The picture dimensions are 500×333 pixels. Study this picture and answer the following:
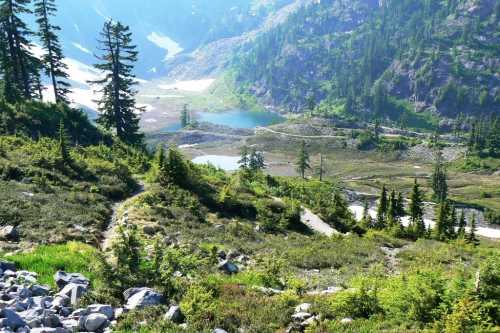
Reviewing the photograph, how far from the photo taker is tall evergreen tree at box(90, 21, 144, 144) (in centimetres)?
5394

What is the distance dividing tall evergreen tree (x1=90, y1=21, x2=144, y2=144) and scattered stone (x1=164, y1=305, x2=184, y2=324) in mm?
45800

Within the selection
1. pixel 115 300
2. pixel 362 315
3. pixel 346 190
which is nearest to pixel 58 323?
pixel 115 300

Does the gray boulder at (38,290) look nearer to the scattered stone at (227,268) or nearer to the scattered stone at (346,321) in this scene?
the scattered stone at (227,268)

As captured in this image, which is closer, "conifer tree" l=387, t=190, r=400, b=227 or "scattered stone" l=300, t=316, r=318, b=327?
"scattered stone" l=300, t=316, r=318, b=327

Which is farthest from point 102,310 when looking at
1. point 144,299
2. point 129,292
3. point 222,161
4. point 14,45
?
point 222,161

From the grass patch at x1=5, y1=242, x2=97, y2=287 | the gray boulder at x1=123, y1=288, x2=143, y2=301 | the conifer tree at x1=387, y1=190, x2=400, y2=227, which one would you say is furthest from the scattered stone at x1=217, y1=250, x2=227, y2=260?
the conifer tree at x1=387, y1=190, x2=400, y2=227

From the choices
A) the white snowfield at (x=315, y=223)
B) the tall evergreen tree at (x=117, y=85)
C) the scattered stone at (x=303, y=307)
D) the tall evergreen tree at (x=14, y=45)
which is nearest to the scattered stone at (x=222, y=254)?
the scattered stone at (x=303, y=307)

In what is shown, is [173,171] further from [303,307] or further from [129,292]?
[303,307]

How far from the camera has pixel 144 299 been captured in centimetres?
1240

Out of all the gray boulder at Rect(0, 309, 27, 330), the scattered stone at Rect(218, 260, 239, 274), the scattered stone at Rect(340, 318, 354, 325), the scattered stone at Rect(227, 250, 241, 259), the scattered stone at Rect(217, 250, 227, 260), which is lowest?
the scattered stone at Rect(227, 250, 241, 259)

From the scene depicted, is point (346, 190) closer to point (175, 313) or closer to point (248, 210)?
point (248, 210)

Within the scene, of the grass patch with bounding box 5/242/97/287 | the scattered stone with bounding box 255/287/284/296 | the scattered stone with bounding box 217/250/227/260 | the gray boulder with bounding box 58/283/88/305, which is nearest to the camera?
the gray boulder with bounding box 58/283/88/305

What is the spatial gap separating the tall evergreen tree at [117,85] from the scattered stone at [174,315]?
45800mm

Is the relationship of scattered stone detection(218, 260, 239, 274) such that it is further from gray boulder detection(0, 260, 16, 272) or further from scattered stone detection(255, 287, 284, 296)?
gray boulder detection(0, 260, 16, 272)
